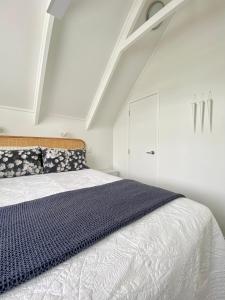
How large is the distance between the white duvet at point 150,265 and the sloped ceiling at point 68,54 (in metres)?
1.64

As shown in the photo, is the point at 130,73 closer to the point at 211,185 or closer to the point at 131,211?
the point at 211,185

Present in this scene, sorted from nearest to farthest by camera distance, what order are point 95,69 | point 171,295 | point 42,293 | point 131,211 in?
point 42,293, point 171,295, point 131,211, point 95,69

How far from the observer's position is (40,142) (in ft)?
8.46

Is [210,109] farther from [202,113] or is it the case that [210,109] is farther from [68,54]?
[68,54]

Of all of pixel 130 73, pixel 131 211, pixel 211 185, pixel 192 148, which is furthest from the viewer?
pixel 130 73

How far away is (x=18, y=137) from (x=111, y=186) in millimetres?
1671

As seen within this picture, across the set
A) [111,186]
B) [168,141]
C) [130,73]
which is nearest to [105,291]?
[111,186]

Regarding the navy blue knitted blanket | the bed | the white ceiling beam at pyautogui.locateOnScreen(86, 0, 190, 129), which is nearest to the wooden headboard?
the white ceiling beam at pyautogui.locateOnScreen(86, 0, 190, 129)

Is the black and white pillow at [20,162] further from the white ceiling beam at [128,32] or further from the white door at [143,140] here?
the white door at [143,140]

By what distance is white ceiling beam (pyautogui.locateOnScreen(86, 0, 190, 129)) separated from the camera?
5.59ft

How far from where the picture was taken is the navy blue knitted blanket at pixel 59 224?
57 cm

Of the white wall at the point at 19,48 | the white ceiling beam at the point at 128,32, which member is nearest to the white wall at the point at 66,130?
the white wall at the point at 19,48

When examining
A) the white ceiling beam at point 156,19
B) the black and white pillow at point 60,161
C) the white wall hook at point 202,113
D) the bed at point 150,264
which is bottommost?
the bed at point 150,264

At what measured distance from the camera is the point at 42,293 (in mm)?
486
